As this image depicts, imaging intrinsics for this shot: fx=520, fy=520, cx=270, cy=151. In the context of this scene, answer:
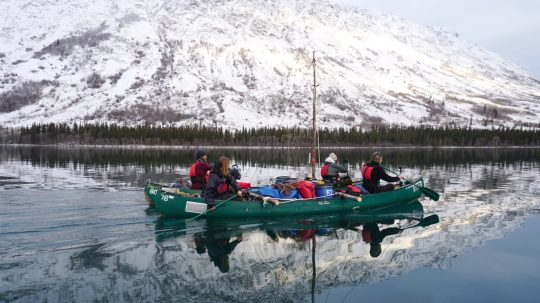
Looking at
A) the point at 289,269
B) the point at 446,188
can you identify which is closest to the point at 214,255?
the point at 289,269

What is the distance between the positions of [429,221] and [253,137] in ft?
516

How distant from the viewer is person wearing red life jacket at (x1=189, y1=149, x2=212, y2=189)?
25.3 metres

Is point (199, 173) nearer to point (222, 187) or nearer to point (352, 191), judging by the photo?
point (222, 187)

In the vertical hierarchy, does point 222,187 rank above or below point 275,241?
above

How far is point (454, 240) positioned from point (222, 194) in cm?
994

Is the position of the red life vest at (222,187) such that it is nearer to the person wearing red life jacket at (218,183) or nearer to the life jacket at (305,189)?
the person wearing red life jacket at (218,183)

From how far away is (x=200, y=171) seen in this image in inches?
1013

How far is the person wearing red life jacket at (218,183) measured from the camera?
867 inches

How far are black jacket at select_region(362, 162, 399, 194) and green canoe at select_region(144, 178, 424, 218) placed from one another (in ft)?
2.34

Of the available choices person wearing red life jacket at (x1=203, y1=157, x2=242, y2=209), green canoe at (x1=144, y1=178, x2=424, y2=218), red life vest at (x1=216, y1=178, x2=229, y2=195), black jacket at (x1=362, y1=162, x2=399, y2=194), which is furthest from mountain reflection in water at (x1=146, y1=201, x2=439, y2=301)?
black jacket at (x1=362, y1=162, x2=399, y2=194)

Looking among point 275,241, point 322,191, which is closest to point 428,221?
point 322,191

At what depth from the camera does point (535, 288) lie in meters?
15.0

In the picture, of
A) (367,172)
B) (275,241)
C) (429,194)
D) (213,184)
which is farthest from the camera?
(429,194)

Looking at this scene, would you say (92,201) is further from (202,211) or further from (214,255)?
(214,255)
